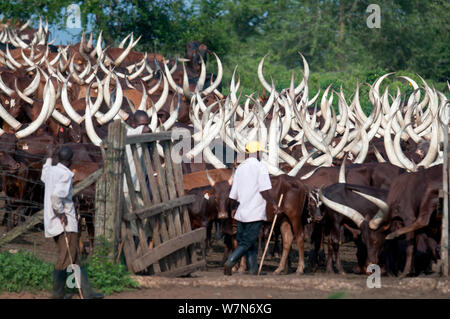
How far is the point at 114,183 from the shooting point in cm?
842

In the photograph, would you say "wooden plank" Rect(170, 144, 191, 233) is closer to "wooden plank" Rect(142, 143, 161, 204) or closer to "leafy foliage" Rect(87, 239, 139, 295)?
"wooden plank" Rect(142, 143, 161, 204)

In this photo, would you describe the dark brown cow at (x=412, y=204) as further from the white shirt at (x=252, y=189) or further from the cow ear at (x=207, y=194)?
the cow ear at (x=207, y=194)


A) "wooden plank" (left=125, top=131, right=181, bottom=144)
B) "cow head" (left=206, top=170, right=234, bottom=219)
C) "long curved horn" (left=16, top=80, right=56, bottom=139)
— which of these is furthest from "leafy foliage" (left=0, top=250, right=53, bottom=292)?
"long curved horn" (left=16, top=80, right=56, bottom=139)

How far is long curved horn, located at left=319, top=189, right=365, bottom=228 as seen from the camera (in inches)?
401

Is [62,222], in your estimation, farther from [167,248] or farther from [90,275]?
[167,248]

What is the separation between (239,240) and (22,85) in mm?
10597

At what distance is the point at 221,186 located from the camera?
1059 cm

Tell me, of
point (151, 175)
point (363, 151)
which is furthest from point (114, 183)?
point (363, 151)

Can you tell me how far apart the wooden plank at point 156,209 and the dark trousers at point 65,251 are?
58 cm

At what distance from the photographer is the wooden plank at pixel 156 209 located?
8.58 m

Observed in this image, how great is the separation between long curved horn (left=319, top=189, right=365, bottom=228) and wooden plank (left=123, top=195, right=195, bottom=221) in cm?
169

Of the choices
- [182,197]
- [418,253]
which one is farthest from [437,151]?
[182,197]

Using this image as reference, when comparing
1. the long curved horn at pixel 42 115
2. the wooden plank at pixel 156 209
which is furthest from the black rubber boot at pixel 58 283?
the long curved horn at pixel 42 115

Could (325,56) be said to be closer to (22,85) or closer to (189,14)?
(189,14)
